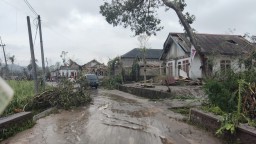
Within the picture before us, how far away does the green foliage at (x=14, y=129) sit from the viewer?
8.39 metres

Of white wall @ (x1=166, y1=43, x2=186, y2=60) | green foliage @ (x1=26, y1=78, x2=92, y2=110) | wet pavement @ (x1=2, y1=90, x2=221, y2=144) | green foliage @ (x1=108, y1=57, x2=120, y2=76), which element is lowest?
wet pavement @ (x1=2, y1=90, x2=221, y2=144)

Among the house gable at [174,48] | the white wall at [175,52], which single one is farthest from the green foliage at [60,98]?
the white wall at [175,52]

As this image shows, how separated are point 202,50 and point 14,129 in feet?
74.6

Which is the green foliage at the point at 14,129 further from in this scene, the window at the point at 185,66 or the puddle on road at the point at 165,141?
the window at the point at 185,66

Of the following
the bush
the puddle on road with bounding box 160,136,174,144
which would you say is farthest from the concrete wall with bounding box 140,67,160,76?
the puddle on road with bounding box 160,136,174,144

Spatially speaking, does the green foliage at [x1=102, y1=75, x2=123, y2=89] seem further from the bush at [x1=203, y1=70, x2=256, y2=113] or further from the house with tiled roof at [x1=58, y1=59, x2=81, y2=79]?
the bush at [x1=203, y1=70, x2=256, y2=113]

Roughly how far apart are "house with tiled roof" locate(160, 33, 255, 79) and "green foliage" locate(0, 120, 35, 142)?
20627mm

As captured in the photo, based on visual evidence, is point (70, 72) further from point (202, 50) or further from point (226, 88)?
point (226, 88)

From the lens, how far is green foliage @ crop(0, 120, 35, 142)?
839cm

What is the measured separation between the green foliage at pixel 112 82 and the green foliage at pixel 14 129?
26.5 m

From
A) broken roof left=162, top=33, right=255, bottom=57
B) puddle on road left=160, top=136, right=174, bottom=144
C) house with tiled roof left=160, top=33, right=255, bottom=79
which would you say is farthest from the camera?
broken roof left=162, top=33, right=255, bottom=57

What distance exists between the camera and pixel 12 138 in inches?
328

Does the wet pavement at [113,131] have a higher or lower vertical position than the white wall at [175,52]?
lower

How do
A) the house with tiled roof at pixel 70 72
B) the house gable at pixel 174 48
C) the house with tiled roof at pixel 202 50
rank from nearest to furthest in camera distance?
the house with tiled roof at pixel 70 72
the house with tiled roof at pixel 202 50
the house gable at pixel 174 48
